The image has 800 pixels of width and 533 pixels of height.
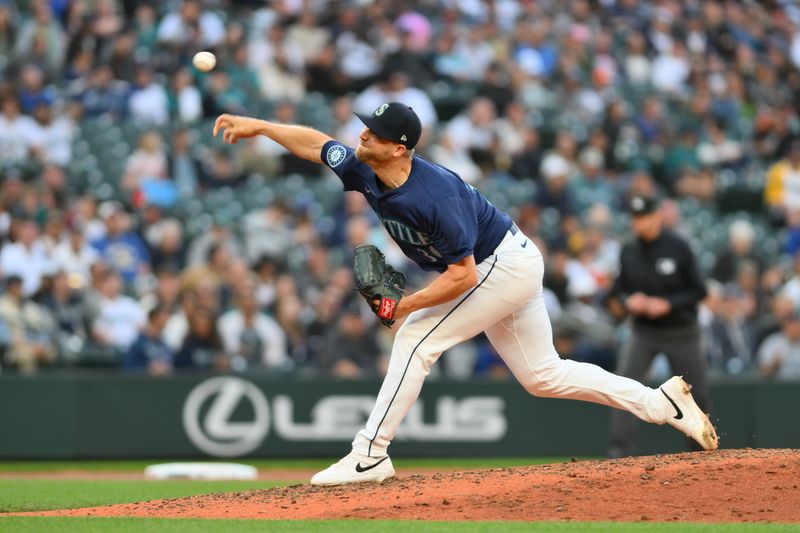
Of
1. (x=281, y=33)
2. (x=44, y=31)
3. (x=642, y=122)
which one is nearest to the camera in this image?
(x=44, y=31)

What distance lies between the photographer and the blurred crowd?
12.9 metres

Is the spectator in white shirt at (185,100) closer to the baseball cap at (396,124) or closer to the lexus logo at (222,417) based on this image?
the lexus logo at (222,417)

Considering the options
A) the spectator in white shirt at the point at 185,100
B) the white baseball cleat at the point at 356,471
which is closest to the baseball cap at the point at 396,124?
the white baseball cleat at the point at 356,471

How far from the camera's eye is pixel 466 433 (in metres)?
12.8

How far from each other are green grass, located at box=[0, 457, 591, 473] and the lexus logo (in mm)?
220

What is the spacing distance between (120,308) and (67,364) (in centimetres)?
80

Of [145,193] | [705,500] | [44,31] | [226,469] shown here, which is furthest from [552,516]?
[44,31]

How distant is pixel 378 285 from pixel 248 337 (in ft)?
20.2

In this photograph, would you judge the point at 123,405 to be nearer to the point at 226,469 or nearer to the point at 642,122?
the point at 226,469

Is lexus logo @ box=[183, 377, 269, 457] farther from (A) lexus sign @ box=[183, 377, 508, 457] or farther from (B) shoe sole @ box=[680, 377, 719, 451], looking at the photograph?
(B) shoe sole @ box=[680, 377, 719, 451]

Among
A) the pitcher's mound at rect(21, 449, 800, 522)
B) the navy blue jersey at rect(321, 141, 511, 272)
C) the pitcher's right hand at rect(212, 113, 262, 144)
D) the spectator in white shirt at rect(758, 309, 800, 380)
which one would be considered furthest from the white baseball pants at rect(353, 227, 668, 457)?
the spectator in white shirt at rect(758, 309, 800, 380)

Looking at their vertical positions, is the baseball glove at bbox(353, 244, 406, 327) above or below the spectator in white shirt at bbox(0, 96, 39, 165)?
below

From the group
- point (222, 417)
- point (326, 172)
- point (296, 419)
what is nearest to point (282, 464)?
point (296, 419)

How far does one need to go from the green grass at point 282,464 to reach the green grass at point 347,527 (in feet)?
17.6
